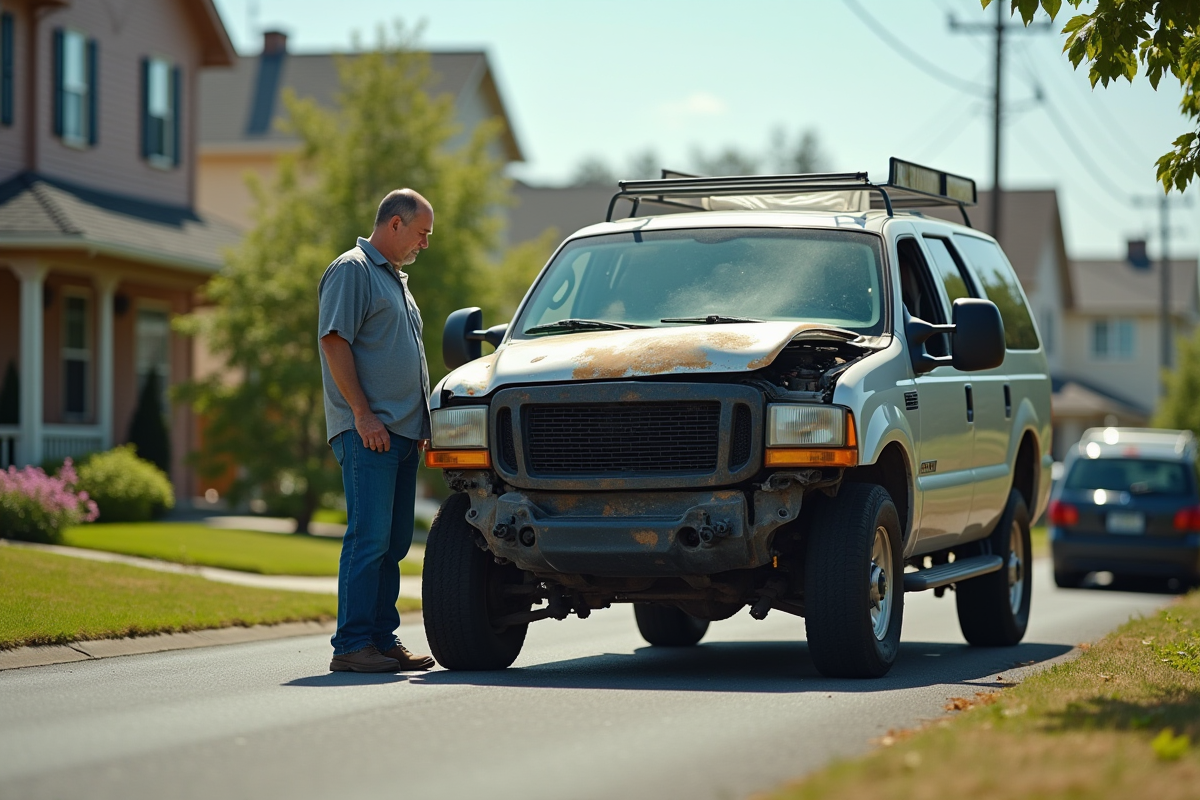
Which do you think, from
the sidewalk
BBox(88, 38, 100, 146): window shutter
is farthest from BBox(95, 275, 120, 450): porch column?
the sidewalk

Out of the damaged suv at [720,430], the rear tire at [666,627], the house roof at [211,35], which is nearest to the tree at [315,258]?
the house roof at [211,35]

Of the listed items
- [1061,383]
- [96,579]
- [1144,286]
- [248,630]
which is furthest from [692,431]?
[1144,286]

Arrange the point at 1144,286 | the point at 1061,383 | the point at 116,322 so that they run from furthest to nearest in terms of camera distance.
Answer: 1. the point at 1144,286
2. the point at 1061,383
3. the point at 116,322

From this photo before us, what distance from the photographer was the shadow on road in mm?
8258

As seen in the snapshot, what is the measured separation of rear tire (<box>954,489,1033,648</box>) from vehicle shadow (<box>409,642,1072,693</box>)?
0.39 feet

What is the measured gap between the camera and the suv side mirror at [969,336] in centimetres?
936

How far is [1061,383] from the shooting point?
6112 centimetres

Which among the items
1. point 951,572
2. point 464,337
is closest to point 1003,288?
point 951,572

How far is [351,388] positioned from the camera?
880 centimetres

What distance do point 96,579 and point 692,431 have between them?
21.2ft

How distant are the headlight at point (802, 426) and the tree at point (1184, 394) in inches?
1646

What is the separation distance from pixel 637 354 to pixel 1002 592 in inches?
158

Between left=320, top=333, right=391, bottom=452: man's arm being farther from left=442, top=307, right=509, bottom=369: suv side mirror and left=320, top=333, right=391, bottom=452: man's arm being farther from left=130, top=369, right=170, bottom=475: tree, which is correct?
left=130, top=369, right=170, bottom=475: tree

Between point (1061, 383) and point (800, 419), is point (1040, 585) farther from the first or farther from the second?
point (1061, 383)
